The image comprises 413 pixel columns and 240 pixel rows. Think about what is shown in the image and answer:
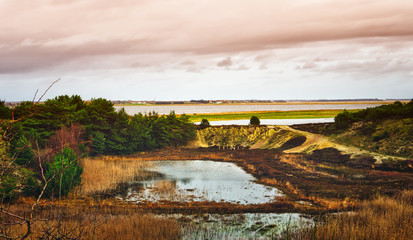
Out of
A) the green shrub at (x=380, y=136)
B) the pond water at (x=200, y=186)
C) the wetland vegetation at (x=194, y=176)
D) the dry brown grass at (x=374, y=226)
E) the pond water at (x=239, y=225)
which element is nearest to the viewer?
the dry brown grass at (x=374, y=226)

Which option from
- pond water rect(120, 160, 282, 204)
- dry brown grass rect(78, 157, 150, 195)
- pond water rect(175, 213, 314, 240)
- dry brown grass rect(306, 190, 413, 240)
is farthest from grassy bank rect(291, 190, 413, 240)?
dry brown grass rect(78, 157, 150, 195)

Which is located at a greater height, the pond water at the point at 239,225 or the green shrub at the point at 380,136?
the green shrub at the point at 380,136

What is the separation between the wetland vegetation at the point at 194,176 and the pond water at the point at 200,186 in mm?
112

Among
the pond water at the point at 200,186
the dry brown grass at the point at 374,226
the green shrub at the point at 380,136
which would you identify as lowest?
the pond water at the point at 200,186

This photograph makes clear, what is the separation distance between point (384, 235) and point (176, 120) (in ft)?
112

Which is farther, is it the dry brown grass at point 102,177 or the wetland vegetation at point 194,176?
the dry brown grass at point 102,177

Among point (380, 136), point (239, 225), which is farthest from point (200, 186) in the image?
point (380, 136)

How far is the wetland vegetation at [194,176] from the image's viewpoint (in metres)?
10.8

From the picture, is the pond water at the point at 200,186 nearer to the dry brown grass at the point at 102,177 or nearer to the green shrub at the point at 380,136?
the dry brown grass at the point at 102,177

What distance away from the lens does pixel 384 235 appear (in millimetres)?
10031

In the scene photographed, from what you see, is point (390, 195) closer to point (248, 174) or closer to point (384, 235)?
point (384, 235)

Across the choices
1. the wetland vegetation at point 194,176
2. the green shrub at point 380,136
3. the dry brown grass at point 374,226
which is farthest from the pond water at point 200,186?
the green shrub at point 380,136

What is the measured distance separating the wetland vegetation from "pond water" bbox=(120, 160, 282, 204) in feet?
0.37

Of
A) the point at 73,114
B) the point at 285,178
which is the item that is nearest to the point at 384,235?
the point at 285,178
